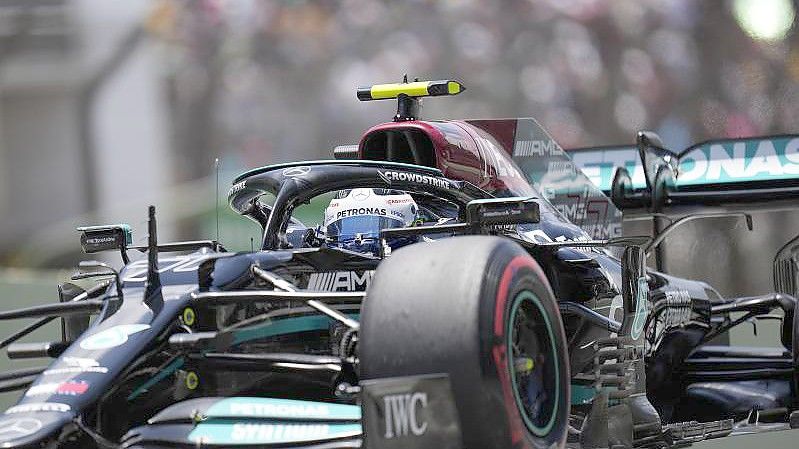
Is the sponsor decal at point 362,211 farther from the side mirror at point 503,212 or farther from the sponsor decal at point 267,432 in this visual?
the sponsor decal at point 267,432

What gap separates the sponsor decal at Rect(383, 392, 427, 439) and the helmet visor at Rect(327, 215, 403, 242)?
2.10 metres

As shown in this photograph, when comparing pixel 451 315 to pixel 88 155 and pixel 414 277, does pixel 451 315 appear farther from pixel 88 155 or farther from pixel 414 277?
pixel 88 155

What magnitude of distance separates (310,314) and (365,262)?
1.32 feet

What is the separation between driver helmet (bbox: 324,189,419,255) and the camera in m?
6.07

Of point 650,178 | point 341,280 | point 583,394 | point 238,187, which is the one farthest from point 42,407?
point 650,178

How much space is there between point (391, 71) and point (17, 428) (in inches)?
381

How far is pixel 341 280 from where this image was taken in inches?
220

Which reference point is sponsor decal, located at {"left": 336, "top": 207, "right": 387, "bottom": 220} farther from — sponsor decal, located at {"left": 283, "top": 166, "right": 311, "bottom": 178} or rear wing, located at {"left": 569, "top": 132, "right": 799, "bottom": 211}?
rear wing, located at {"left": 569, "top": 132, "right": 799, "bottom": 211}

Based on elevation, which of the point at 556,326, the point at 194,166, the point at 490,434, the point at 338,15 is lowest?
the point at 490,434

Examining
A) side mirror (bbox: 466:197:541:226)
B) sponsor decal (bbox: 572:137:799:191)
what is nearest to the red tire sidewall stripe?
side mirror (bbox: 466:197:541:226)

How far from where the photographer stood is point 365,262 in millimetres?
5543

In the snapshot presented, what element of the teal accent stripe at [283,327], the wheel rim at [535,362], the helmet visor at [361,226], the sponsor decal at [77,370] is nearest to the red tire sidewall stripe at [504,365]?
the wheel rim at [535,362]

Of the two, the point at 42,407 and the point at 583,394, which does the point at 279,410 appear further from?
the point at 583,394

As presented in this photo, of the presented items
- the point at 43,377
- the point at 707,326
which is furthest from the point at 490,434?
the point at 707,326
